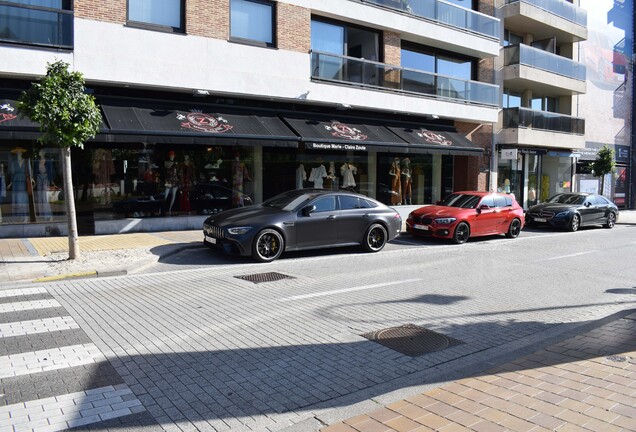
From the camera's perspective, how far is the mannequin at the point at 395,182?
71.4ft

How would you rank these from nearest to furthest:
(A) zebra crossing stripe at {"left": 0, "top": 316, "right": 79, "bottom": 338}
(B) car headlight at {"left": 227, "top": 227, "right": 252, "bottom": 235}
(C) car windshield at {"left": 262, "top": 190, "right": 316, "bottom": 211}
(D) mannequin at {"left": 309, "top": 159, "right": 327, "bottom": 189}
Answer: (A) zebra crossing stripe at {"left": 0, "top": 316, "right": 79, "bottom": 338}, (B) car headlight at {"left": 227, "top": 227, "right": 252, "bottom": 235}, (C) car windshield at {"left": 262, "top": 190, "right": 316, "bottom": 211}, (D) mannequin at {"left": 309, "top": 159, "right": 327, "bottom": 189}

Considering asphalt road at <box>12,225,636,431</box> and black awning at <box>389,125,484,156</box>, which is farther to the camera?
black awning at <box>389,125,484,156</box>

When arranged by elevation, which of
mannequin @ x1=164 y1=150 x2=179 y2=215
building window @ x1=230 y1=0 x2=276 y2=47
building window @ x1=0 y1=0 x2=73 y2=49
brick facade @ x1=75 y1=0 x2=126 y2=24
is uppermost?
building window @ x1=230 y1=0 x2=276 y2=47

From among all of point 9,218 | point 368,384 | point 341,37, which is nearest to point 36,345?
point 368,384

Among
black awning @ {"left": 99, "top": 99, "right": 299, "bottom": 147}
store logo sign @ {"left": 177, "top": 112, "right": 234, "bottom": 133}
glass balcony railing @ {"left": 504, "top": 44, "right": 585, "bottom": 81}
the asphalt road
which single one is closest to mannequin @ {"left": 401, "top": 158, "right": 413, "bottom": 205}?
black awning @ {"left": 99, "top": 99, "right": 299, "bottom": 147}

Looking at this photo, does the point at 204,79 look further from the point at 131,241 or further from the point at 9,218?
the point at 9,218

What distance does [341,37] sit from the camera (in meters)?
19.1

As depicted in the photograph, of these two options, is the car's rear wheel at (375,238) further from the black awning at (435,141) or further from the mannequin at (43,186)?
→ the mannequin at (43,186)

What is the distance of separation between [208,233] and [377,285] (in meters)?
4.38

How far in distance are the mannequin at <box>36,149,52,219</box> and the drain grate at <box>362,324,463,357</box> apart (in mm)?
11513

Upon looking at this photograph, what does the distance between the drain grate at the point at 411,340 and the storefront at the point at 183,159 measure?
9.50 m

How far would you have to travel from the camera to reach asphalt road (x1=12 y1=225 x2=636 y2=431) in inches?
174

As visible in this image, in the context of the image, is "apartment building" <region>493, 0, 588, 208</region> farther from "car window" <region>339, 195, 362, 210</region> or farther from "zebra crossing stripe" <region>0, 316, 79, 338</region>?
"zebra crossing stripe" <region>0, 316, 79, 338</region>

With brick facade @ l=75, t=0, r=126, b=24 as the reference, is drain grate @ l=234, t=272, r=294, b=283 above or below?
below
